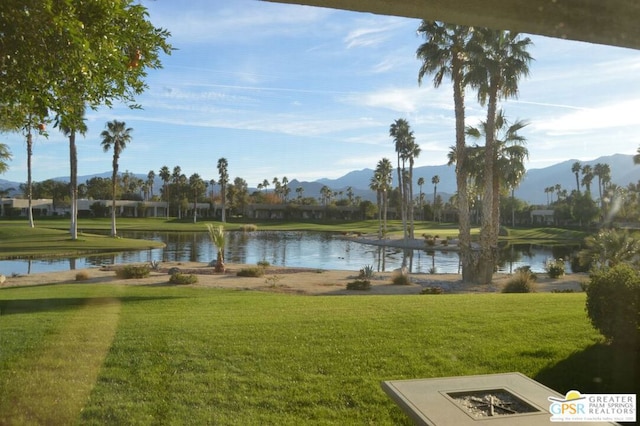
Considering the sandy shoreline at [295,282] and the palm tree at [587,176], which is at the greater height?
the palm tree at [587,176]

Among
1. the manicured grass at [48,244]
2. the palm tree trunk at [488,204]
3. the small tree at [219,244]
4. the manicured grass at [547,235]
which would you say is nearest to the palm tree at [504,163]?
the palm tree trunk at [488,204]

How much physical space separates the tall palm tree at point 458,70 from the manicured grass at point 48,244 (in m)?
25.7

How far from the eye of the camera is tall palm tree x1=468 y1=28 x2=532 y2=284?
23.4m

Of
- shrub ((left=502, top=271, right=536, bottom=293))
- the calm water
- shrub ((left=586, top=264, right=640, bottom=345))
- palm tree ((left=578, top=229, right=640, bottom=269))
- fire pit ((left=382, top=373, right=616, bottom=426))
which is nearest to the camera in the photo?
fire pit ((left=382, top=373, right=616, bottom=426))

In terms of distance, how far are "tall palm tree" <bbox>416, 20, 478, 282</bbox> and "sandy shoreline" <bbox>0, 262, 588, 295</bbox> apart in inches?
69.4

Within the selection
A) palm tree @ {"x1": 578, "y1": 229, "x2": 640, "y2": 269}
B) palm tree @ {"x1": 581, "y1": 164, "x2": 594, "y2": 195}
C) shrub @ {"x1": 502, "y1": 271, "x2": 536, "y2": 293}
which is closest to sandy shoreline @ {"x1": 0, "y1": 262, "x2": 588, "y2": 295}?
shrub @ {"x1": 502, "y1": 271, "x2": 536, "y2": 293}

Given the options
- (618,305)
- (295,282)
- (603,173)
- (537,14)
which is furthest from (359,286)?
(603,173)

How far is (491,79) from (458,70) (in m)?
1.59

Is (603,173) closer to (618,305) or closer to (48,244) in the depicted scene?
(48,244)

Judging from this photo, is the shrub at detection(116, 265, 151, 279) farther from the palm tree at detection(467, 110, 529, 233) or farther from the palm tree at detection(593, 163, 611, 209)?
the palm tree at detection(593, 163, 611, 209)

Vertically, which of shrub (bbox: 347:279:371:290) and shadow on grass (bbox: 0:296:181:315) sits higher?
shadow on grass (bbox: 0:296:181:315)

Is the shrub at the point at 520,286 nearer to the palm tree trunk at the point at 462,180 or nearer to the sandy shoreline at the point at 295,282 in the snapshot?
the sandy shoreline at the point at 295,282

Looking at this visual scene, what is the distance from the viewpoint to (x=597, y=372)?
5.60 metres

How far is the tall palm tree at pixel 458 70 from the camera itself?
24.1 metres
